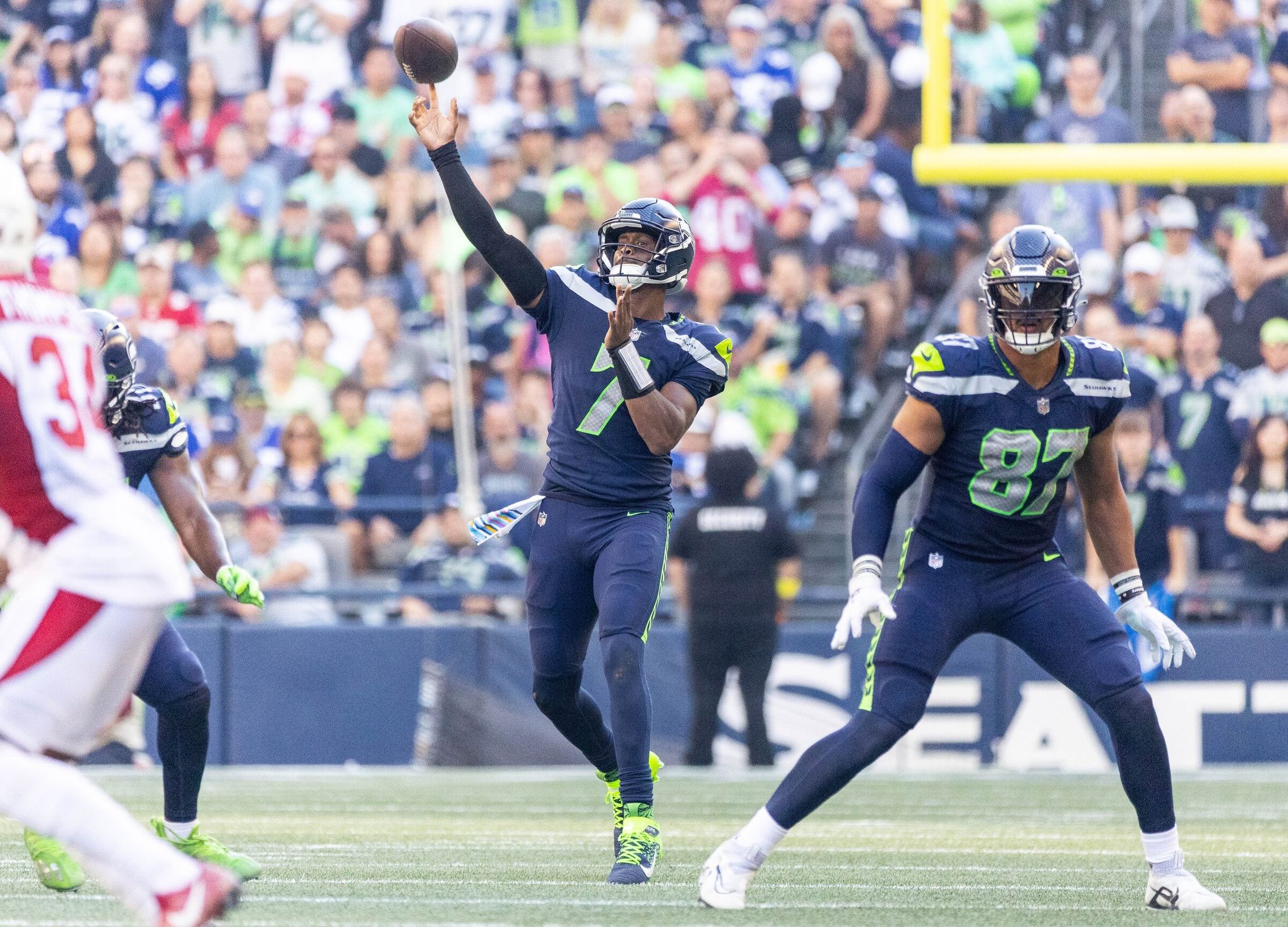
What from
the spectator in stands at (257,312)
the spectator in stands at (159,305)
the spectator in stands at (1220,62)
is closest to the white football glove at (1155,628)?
the spectator in stands at (1220,62)

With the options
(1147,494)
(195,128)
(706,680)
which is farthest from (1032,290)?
(195,128)

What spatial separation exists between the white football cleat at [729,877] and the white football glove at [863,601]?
0.57m

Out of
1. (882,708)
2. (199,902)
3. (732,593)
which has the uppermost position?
(199,902)

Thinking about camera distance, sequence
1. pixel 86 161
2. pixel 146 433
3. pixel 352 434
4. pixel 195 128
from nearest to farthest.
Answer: pixel 146 433 → pixel 352 434 → pixel 86 161 → pixel 195 128

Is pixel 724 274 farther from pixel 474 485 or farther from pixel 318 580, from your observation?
pixel 318 580

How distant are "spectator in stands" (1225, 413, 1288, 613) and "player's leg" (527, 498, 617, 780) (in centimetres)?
592

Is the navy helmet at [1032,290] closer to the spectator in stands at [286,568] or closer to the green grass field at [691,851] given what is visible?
the green grass field at [691,851]

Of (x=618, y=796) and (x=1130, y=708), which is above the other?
(x=1130, y=708)

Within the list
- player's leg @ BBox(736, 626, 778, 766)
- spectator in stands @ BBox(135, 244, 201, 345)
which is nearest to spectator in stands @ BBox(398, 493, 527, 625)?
player's leg @ BBox(736, 626, 778, 766)

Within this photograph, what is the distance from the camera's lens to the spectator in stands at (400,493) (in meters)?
12.0

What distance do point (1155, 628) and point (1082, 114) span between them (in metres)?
7.14

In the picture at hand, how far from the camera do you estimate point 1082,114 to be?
39.7 feet

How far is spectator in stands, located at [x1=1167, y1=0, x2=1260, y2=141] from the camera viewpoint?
1067 centimetres

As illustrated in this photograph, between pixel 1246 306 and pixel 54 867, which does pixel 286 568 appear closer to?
pixel 1246 306
